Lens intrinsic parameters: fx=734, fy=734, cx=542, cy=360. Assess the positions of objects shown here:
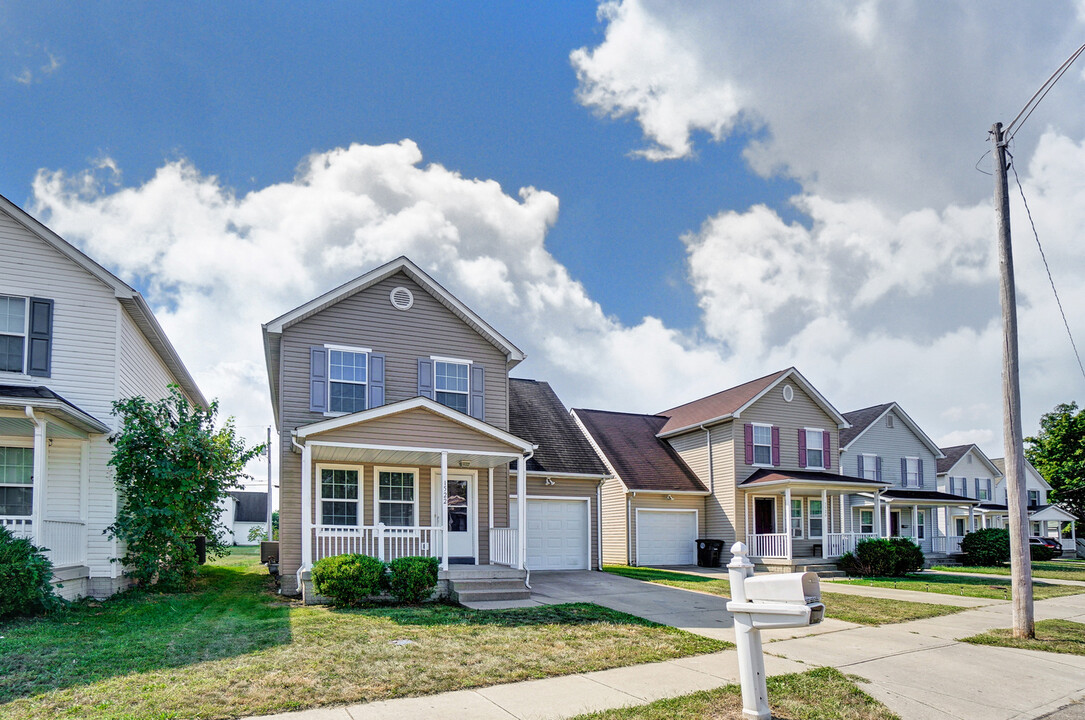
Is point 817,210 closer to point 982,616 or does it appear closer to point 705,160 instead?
point 705,160

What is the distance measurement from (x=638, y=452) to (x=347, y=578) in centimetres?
1583

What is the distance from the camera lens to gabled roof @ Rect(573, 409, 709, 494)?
82.5 feet

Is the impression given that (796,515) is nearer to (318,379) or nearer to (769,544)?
(769,544)

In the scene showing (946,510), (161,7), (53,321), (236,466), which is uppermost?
(161,7)

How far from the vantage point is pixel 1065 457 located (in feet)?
148

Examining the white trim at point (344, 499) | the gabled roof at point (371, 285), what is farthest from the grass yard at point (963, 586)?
the white trim at point (344, 499)

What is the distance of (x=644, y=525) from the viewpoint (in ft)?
81.9

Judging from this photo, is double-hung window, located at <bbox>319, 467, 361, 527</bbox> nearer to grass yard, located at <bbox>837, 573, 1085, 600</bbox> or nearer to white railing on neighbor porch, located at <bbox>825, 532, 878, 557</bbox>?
grass yard, located at <bbox>837, 573, 1085, 600</bbox>

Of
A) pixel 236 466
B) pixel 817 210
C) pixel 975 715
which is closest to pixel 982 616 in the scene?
pixel 975 715

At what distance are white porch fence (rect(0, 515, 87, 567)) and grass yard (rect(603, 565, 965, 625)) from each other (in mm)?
12414

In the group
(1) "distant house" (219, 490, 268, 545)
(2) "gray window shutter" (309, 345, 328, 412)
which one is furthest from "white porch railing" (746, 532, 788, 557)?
(1) "distant house" (219, 490, 268, 545)

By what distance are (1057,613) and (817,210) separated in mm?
9784

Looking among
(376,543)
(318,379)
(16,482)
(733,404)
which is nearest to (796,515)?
(733,404)

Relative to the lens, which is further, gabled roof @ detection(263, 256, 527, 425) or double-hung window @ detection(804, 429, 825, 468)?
double-hung window @ detection(804, 429, 825, 468)
